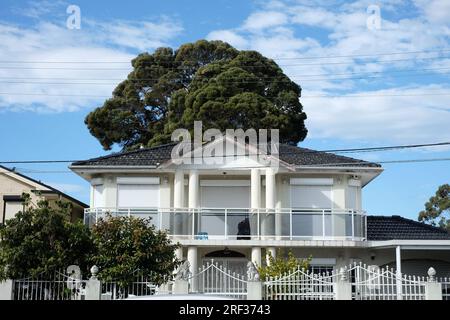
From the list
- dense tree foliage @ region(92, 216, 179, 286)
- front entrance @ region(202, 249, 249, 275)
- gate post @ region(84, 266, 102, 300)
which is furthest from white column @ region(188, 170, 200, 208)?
gate post @ region(84, 266, 102, 300)

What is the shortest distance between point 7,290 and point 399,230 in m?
16.8

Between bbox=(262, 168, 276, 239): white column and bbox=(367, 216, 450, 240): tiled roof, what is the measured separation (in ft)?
14.9

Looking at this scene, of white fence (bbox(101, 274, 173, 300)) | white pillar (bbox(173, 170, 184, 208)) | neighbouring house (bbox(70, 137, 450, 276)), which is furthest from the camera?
white pillar (bbox(173, 170, 184, 208))

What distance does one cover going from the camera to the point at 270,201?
26438 mm

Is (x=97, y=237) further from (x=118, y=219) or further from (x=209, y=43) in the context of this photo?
(x=209, y=43)

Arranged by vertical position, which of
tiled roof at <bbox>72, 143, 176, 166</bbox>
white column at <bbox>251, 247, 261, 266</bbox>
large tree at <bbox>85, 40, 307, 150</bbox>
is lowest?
white column at <bbox>251, 247, 261, 266</bbox>

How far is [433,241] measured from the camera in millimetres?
25047

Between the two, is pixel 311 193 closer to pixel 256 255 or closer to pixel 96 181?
pixel 256 255

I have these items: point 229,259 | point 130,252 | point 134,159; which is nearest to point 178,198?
point 134,159

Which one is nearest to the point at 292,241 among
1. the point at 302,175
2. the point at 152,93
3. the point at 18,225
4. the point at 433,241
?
the point at 302,175

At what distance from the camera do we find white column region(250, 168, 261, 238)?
2595cm

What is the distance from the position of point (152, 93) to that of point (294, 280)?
92.9 ft

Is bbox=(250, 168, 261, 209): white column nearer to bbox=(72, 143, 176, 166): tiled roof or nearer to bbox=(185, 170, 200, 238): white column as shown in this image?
Result: bbox=(185, 170, 200, 238): white column

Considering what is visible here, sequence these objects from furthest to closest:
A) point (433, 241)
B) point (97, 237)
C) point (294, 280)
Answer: point (433, 241)
point (97, 237)
point (294, 280)
